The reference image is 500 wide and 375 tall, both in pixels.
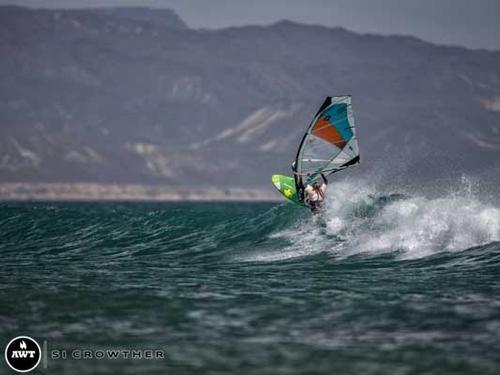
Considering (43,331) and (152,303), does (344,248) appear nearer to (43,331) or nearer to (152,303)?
(152,303)

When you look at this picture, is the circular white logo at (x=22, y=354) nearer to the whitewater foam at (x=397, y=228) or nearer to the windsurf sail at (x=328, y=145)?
the whitewater foam at (x=397, y=228)

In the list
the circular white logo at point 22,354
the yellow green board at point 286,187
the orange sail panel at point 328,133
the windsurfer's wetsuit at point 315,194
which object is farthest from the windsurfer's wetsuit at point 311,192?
the circular white logo at point 22,354

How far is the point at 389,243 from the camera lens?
2689cm

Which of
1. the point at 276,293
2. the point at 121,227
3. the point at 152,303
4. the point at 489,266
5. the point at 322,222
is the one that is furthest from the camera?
the point at 121,227

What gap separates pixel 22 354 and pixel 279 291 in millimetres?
6235

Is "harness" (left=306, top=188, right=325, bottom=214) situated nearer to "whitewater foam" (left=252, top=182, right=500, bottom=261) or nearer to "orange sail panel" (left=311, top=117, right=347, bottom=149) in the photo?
"whitewater foam" (left=252, top=182, right=500, bottom=261)

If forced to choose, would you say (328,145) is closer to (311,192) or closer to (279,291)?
(311,192)

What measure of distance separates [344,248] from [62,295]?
961cm

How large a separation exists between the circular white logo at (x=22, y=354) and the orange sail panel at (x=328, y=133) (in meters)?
13.5

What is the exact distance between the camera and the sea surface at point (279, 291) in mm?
14859

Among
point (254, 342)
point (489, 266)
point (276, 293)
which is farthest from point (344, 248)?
point (254, 342)

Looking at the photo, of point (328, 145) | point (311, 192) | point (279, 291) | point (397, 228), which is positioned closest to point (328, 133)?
point (328, 145)

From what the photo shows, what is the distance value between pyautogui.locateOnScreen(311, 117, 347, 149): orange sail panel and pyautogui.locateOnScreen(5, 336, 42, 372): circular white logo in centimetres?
1354

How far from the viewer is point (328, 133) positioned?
27.9 metres
